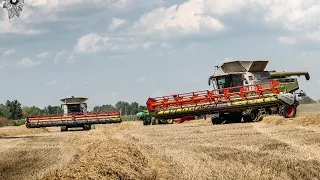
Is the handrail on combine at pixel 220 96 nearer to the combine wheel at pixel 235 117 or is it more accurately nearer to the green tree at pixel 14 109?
the combine wheel at pixel 235 117

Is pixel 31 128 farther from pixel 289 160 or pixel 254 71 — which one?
pixel 289 160

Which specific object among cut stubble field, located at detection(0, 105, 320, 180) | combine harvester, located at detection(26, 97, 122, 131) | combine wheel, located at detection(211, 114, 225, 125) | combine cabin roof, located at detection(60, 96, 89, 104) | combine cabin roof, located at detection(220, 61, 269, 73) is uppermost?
combine cabin roof, located at detection(220, 61, 269, 73)

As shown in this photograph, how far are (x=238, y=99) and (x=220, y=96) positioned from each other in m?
0.97

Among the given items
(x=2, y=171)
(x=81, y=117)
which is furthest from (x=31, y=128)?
(x=2, y=171)

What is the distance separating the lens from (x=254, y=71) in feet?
87.6

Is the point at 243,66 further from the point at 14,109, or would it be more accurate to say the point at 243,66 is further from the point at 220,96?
the point at 14,109

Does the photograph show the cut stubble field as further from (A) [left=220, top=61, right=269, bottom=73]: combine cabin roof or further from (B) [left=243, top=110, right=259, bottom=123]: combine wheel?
(A) [left=220, top=61, right=269, bottom=73]: combine cabin roof

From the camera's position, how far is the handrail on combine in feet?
75.8

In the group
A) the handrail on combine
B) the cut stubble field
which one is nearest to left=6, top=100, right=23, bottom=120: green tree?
the handrail on combine

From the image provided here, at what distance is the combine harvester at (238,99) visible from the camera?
2302 centimetres

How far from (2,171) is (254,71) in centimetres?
2026

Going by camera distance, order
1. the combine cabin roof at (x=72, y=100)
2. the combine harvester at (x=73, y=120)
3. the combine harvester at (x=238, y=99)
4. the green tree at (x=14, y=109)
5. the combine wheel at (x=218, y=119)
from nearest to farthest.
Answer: the combine harvester at (x=238, y=99) → the combine wheel at (x=218, y=119) → the combine harvester at (x=73, y=120) → the combine cabin roof at (x=72, y=100) → the green tree at (x=14, y=109)

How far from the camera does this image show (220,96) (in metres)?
24.3

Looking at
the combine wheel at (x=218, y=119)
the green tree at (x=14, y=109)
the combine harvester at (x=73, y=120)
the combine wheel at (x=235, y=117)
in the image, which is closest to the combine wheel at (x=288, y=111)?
the combine wheel at (x=235, y=117)
